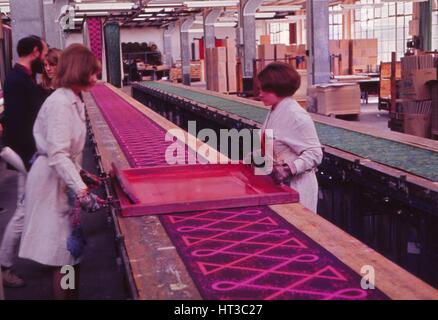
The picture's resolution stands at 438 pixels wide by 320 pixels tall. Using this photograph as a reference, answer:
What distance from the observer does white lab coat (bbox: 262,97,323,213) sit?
3.00 metres

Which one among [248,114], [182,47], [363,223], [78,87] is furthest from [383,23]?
[78,87]

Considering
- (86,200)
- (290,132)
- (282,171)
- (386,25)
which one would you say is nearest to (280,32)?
(386,25)

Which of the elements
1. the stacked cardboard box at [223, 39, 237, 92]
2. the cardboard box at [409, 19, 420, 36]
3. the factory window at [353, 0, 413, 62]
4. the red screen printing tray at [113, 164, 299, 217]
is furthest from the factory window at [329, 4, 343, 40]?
the red screen printing tray at [113, 164, 299, 217]

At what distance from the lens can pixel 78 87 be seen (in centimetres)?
254

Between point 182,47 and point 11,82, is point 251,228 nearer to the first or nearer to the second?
point 11,82

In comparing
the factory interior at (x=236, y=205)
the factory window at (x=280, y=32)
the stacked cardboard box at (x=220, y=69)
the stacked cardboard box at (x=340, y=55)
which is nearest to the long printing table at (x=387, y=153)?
the factory interior at (x=236, y=205)

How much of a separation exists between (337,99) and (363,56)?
902 cm

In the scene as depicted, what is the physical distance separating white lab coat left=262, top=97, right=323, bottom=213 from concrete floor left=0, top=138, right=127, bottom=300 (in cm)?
99

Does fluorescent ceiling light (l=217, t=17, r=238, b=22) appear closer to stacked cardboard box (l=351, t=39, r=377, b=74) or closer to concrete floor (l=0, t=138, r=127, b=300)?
stacked cardboard box (l=351, t=39, r=377, b=74)

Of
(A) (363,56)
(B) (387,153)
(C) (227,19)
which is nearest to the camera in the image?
(B) (387,153)

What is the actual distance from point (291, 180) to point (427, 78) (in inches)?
253

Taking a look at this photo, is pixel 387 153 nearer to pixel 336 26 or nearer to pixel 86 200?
pixel 86 200

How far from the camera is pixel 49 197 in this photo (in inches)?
103

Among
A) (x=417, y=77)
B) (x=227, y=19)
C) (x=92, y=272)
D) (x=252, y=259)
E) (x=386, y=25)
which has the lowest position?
(x=92, y=272)
